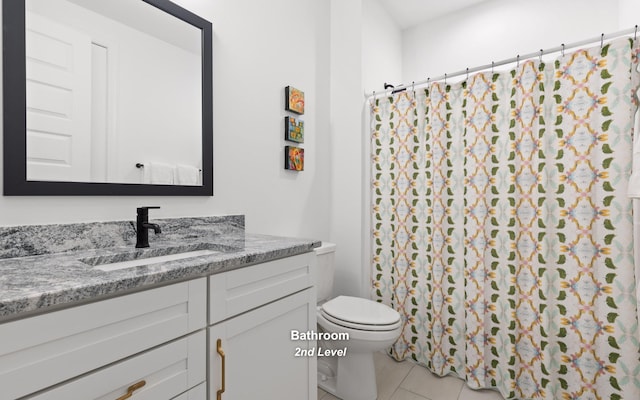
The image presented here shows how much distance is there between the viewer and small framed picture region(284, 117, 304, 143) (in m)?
1.94

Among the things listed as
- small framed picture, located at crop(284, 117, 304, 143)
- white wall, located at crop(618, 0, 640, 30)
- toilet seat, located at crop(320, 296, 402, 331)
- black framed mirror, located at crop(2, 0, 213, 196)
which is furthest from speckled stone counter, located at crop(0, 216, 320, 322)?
white wall, located at crop(618, 0, 640, 30)

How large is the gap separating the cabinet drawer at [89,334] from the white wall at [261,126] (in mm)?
593

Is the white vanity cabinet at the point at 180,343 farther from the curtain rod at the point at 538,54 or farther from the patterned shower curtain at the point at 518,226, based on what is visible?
the curtain rod at the point at 538,54

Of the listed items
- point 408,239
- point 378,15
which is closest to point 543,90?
point 408,239

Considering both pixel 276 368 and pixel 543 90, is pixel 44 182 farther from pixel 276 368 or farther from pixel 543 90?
pixel 543 90

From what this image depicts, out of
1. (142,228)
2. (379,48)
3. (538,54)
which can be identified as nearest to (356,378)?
(142,228)

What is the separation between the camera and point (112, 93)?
1200 millimetres

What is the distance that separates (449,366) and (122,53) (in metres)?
2.36

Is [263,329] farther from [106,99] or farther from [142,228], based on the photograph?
[106,99]

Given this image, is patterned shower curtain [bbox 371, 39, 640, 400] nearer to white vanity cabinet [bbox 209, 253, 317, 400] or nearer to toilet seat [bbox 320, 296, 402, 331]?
toilet seat [bbox 320, 296, 402, 331]

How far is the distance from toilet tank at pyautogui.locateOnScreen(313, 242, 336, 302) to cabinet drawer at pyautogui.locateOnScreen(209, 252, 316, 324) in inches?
23.8

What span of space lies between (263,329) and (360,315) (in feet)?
2.40

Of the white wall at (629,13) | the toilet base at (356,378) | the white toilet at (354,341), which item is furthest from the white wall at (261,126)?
the white wall at (629,13)

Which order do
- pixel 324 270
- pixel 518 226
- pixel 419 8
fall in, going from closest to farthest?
pixel 518 226 → pixel 324 270 → pixel 419 8
